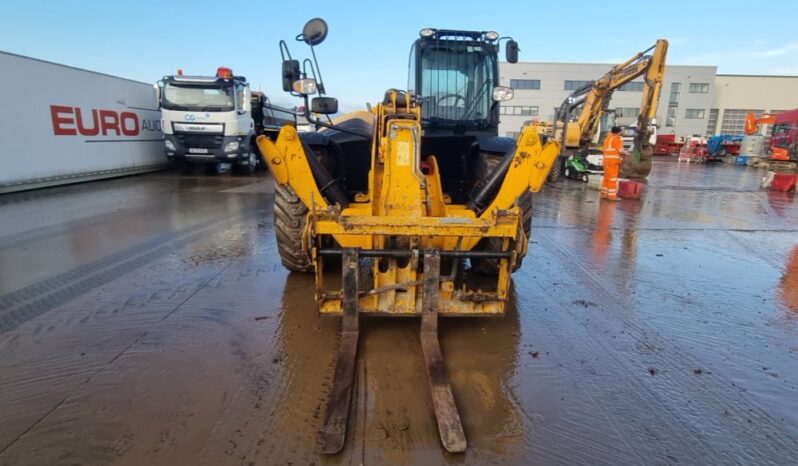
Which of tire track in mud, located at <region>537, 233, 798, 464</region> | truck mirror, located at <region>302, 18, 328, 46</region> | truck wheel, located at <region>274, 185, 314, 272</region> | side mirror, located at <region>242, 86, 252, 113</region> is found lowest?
tire track in mud, located at <region>537, 233, 798, 464</region>

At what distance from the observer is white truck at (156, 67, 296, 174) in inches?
513

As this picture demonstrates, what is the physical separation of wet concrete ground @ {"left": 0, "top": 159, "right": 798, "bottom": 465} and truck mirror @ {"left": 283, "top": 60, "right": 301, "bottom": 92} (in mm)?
1845

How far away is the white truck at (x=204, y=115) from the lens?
13031 mm

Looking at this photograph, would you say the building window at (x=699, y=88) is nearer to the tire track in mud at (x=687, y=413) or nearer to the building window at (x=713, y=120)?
the building window at (x=713, y=120)

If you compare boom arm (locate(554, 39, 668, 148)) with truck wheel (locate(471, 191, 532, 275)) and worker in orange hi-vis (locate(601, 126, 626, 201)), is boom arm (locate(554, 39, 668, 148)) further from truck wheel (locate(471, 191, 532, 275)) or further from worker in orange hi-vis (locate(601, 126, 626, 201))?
truck wheel (locate(471, 191, 532, 275))

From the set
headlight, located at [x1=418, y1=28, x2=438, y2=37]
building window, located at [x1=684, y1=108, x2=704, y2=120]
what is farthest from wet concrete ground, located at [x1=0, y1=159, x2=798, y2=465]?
building window, located at [x1=684, y1=108, x2=704, y2=120]

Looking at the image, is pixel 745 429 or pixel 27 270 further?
pixel 27 270

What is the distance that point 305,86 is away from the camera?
3.56 metres

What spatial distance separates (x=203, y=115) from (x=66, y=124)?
329 centimetres

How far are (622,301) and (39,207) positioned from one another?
9.76 meters

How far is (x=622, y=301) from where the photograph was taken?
4.21 meters

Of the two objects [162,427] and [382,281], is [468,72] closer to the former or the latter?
[382,281]

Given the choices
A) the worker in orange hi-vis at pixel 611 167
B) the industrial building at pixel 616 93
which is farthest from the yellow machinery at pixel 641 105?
the industrial building at pixel 616 93

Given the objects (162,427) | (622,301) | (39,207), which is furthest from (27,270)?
(622,301)
